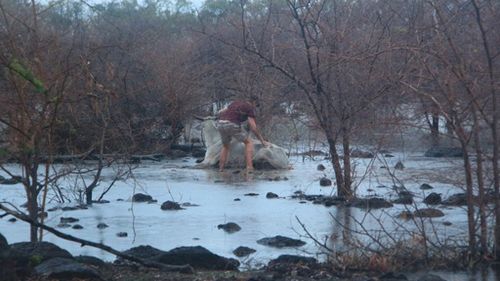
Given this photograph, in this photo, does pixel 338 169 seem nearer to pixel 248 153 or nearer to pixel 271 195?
pixel 271 195

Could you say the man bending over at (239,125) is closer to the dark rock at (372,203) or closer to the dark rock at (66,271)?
the dark rock at (372,203)

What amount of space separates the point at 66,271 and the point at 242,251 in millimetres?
2460

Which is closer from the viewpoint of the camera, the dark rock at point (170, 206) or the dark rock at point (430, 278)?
the dark rock at point (430, 278)

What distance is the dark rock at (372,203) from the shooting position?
13352 mm

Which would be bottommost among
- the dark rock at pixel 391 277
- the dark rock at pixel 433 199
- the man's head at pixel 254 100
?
the dark rock at pixel 391 277

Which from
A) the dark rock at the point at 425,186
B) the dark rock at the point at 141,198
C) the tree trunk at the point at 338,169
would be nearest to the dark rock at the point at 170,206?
the dark rock at the point at 141,198

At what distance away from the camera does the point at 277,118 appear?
76.9ft

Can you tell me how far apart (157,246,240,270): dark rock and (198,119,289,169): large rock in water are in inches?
452

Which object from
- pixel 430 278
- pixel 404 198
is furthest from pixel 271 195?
pixel 430 278

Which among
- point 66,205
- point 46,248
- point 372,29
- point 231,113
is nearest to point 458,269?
point 46,248

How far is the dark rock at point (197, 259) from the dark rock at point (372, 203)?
13.2ft

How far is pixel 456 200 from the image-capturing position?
12.1 metres

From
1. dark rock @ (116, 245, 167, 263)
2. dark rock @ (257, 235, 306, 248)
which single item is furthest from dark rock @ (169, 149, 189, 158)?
dark rock @ (116, 245, 167, 263)

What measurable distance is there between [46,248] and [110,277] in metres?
0.81
